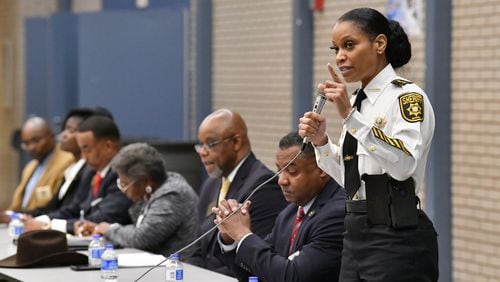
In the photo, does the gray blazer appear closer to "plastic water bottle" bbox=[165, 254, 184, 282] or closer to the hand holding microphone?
"plastic water bottle" bbox=[165, 254, 184, 282]

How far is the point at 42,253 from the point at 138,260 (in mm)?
505

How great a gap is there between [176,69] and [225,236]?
6.01 m

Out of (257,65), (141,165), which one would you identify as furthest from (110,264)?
Result: (257,65)

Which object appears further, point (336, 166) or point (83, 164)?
point (83, 164)

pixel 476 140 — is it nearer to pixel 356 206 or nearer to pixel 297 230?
pixel 297 230

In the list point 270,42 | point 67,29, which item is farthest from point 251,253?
point 67,29

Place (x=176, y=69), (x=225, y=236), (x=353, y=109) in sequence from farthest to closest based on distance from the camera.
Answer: (x=176, y=69) → (x=225, y=236) → (x=353, y=109)

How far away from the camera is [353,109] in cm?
383

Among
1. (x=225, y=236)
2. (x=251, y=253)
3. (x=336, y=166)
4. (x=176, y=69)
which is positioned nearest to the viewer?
(x=336, y=166)

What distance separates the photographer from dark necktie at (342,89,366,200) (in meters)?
4.07

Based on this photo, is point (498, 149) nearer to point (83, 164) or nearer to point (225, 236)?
point (225, 236)

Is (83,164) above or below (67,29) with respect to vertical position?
below

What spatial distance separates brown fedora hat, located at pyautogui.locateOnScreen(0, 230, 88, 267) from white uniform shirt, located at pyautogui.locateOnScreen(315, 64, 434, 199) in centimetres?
211

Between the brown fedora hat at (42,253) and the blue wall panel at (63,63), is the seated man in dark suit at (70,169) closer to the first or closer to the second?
the brown fedora hat at (42,253)
